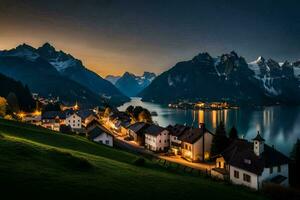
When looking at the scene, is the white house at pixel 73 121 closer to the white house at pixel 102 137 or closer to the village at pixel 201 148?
the village at pixel 201 148

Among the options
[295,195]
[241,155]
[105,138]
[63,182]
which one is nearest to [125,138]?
[105,138]

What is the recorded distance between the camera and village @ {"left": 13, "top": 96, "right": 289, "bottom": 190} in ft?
153

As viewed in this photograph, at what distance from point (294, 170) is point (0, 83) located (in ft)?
504

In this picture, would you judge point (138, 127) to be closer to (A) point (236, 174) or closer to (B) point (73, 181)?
(A) point (236, 174)

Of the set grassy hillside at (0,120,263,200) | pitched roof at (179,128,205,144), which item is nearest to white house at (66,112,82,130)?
pitched roof at (179,128,205,144)

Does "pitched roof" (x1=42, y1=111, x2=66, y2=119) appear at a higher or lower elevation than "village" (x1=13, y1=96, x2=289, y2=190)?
higher

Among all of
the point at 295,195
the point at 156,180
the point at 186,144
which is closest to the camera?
the point at 156,180

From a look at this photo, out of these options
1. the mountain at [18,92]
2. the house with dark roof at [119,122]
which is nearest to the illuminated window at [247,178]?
the house with dark roof at [119,122]

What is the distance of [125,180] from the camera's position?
25.8 meters

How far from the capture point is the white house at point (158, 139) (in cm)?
8656

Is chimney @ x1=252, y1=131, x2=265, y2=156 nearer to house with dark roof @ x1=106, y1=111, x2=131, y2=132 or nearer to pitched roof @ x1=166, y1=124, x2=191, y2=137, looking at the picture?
pitched roof @ x1=166, y1=124, x2=191, y2=137

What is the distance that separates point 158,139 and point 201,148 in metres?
16.0

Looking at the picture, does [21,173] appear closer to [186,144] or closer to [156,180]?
[156,180]

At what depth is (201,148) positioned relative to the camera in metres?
74.3
